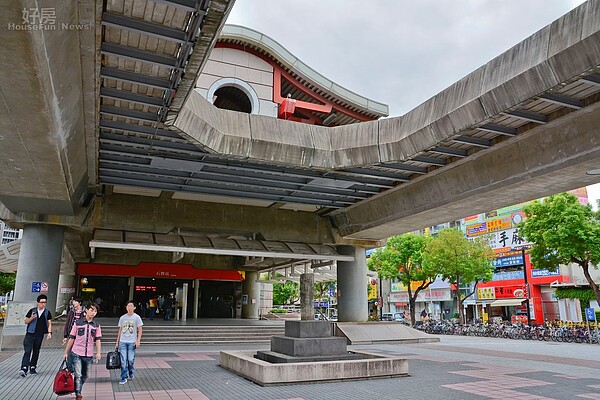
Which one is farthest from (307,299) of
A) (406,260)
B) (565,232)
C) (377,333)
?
(406,260)

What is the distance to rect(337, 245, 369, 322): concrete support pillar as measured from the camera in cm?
2328

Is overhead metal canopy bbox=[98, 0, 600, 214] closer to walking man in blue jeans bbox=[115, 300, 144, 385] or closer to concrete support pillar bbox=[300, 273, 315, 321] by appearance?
concrete support pillar bbox=[300, 273, 315, 321]

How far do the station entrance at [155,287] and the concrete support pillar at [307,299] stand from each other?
18963mm

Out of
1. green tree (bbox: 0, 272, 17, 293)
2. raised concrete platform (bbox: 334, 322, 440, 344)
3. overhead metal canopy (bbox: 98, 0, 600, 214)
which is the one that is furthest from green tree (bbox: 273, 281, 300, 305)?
overhead metal canopy (bbox: 98, 0, 600, 214)

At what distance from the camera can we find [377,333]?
21.7 metres

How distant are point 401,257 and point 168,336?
23.4 meters

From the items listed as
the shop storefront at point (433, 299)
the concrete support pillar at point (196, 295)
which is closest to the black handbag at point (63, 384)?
the concrete support pillar at point (196, 295)

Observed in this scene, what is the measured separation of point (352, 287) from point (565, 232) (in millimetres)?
11802

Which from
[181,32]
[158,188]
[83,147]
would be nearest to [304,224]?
[158,188]

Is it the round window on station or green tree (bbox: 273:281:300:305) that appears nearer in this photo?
the round window on station

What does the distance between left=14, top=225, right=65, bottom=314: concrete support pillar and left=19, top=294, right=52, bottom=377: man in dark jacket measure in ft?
23.7

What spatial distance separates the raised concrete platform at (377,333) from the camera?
68.6 ft

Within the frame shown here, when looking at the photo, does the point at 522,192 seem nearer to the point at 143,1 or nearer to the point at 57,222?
the point at 143,1

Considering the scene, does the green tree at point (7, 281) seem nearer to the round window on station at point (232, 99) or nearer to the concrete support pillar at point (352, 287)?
the round window on station at point (232, 99)
